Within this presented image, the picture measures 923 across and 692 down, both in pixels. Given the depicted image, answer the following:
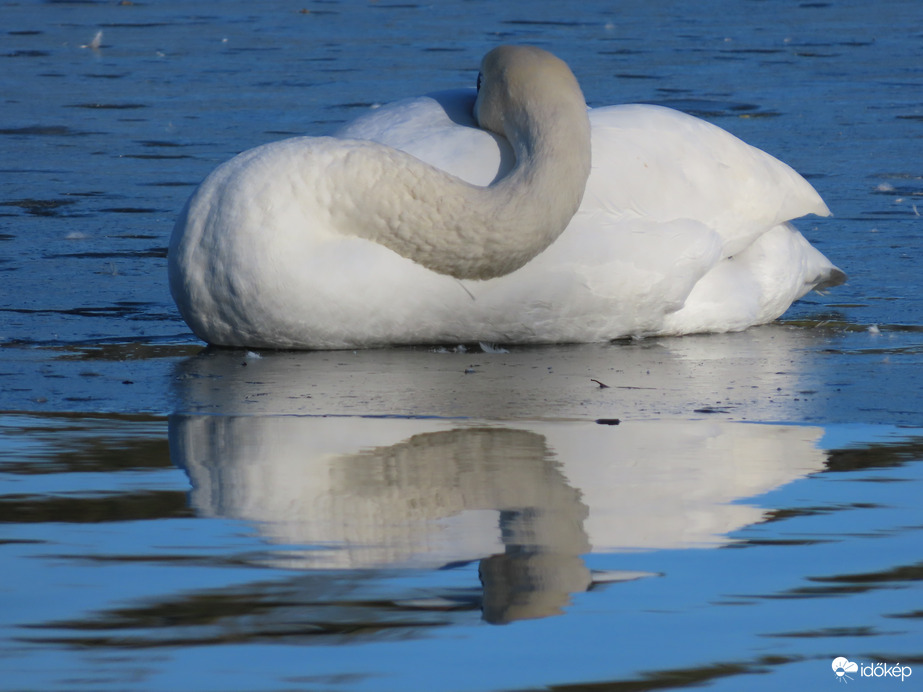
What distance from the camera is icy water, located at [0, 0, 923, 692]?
2.70 meters

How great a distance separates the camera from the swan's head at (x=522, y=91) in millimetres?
5664

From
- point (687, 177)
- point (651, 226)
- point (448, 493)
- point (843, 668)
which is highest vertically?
point (687, 177)

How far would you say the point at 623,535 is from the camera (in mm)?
3312

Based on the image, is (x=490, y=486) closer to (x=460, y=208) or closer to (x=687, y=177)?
(x=460, y=208)

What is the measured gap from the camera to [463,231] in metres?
5.39

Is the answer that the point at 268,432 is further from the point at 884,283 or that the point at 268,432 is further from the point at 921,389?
the point at 884,283

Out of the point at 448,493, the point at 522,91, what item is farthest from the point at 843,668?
the point at 522,91

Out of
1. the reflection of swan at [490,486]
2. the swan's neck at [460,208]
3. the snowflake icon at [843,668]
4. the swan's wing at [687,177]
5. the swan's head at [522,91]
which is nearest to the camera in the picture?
the snowflake icon at [843,668]

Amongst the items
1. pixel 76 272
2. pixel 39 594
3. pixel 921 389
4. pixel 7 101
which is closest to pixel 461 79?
pixel 7 101

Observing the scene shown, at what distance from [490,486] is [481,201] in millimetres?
1888

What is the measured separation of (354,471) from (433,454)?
25 centimetres

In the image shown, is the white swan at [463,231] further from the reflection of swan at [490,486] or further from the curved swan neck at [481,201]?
the reflection of swan at [490,486]

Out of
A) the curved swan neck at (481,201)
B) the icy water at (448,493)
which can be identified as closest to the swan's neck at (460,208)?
the curved swan neck at (481,201)

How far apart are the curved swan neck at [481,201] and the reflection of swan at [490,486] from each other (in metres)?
1.10
